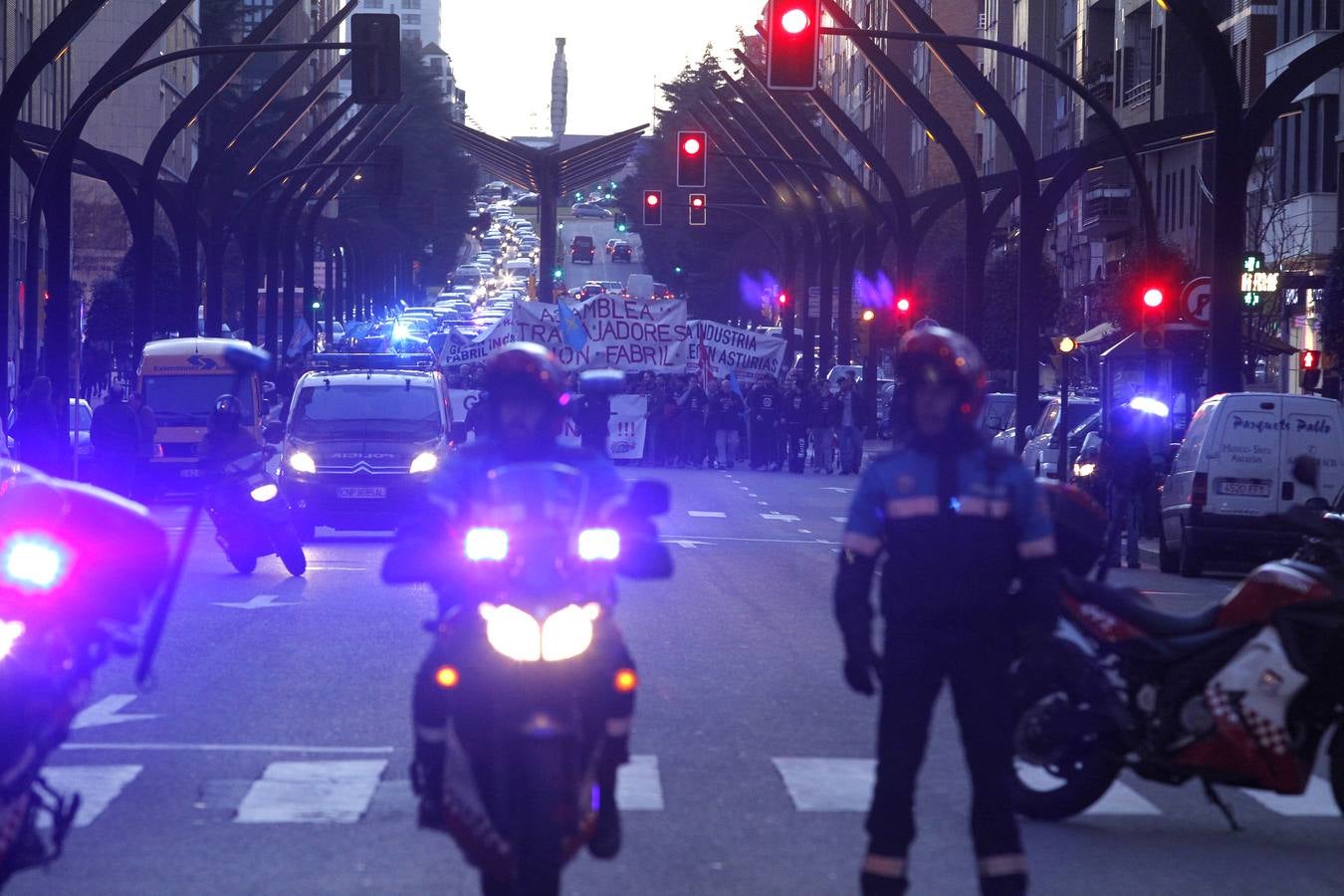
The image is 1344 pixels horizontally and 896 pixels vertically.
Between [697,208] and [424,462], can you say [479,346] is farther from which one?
[424,462]

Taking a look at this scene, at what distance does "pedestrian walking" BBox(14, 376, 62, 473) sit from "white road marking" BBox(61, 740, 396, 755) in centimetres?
1791

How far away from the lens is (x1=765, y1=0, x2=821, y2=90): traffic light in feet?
80.2

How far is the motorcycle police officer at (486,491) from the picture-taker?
6.89 meters

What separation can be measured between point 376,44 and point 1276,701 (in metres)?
23.0

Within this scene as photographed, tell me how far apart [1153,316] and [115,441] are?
42.0 feet

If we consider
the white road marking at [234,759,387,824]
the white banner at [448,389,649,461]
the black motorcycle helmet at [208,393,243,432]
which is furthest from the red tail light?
the white banner at [448,389,649,461]

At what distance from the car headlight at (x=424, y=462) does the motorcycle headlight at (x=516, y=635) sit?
19556mm

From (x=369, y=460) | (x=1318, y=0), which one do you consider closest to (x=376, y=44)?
(x=369, y=460)

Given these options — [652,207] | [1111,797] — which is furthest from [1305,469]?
[652,207]

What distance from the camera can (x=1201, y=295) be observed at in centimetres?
2944

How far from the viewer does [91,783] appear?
10.1 metres

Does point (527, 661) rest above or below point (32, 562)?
below

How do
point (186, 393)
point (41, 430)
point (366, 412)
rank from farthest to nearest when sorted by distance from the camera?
point (186, 393) < point (41, 430) < point (366, 412)

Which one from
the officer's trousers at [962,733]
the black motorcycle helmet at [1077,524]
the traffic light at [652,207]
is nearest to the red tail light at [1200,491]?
the black motorcycle helmet at [1077,524]
